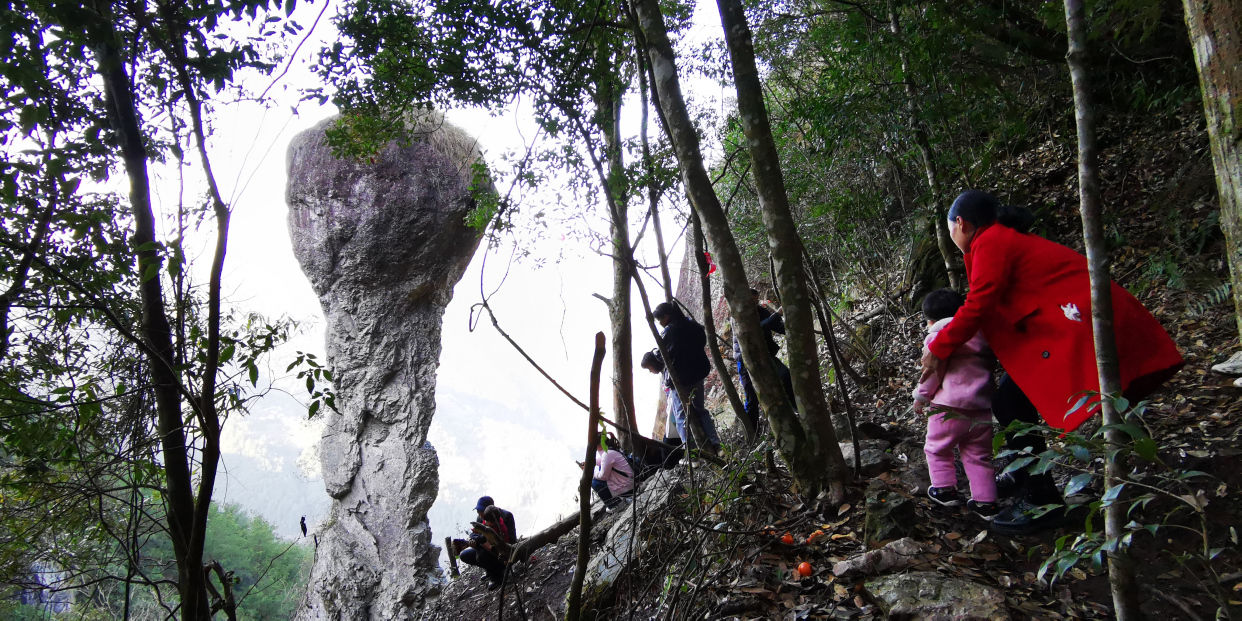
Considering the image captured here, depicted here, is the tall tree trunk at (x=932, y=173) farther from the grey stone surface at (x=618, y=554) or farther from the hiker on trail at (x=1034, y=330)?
the grey stone surface at (x=618, y=554)

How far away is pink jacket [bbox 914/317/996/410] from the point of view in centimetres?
294

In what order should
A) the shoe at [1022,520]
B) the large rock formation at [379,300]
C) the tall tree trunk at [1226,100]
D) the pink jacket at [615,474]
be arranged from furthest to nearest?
the large rock formation at [379,300] → the pink jacket at [615,474] → the shoe at [1022,520] → the tall tree trunk at [1226,100]

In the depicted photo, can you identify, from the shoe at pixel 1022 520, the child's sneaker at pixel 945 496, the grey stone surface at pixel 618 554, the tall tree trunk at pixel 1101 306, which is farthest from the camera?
the grey stone surface at pixel 618 554

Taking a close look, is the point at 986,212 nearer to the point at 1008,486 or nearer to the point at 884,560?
the point at 1008,486

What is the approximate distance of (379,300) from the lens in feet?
40.1

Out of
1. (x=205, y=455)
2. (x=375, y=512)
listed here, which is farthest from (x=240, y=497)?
(x=205, y=455)

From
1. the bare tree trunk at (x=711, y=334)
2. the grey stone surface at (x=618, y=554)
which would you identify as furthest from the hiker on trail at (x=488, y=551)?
the bare tree trunk at (x=711, y=334)

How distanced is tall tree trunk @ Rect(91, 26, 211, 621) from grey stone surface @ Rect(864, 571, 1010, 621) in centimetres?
249

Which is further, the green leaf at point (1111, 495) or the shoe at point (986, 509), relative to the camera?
the shoe at point (986, 509)

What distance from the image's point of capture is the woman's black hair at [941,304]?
10.4 feet

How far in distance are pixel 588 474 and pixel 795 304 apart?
1.99 m

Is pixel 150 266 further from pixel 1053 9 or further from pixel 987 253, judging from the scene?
pixel 1053 9

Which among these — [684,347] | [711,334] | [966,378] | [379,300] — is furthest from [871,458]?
[379,300]

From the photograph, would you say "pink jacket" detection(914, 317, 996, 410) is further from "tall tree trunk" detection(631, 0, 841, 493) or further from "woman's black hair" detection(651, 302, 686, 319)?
"woman's black hair" detection(651, 302, 686, 319)
